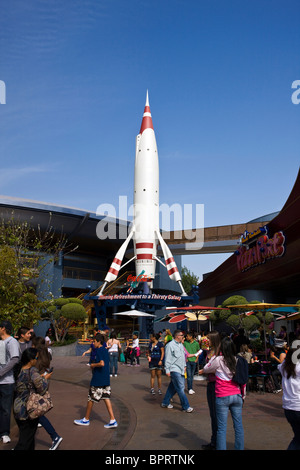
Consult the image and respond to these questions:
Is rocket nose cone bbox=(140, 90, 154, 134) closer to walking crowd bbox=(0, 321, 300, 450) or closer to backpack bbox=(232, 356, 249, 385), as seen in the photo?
walking crowd bbox=(0, 321, 300, 450)

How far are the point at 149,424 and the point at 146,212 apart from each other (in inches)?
993

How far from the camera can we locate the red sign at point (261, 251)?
23.0 meters

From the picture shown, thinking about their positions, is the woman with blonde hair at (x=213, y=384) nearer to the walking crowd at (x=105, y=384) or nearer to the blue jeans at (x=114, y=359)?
the walking crowd at (x=105, y=384)

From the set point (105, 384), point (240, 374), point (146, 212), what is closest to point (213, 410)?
point (240, 374)

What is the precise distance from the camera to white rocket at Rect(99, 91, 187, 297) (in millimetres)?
32094

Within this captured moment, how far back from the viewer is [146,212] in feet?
107

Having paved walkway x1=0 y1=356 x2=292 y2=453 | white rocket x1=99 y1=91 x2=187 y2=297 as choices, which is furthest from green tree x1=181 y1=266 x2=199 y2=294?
paved walkway x1=0 y1=356 x2=292 y2=453

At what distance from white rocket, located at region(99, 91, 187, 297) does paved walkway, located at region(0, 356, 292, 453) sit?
19.3m

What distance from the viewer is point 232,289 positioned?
33.8 m

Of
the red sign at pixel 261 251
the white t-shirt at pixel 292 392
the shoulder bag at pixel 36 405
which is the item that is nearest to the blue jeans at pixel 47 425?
the shoulder bag at pixel 36 405

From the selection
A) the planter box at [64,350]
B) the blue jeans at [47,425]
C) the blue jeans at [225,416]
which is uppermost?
the blue jeans at [225,416]

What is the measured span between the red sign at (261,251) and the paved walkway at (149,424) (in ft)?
41.3

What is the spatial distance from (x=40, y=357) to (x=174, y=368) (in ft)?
13.2
